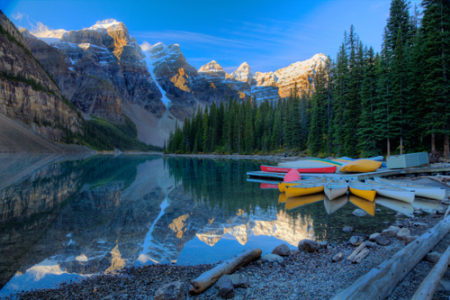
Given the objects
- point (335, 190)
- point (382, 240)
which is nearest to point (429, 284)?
point (382, 240)

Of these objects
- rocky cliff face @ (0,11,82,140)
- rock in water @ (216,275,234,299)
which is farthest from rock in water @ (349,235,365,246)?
rocky cliff face @ (0,11,82,140)

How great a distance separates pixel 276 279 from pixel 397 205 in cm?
1048

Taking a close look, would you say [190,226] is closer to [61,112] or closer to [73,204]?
[73,204]

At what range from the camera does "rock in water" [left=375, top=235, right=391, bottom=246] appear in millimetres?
6768

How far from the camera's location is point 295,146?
57.9 meters

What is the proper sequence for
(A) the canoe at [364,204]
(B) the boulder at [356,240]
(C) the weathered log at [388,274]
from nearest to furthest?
1. (C) the weathered log at [388,274]
2. (B) the boulder at [356,240]
3. (A) the canoe at [364,204]

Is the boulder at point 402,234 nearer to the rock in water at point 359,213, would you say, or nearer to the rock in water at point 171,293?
the rock in water at point 359,213

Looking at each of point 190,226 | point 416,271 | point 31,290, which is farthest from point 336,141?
point 31,290

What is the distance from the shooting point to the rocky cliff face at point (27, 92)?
308 ft

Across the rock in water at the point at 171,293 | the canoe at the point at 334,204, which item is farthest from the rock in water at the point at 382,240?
the rock in water at the point at 171,293

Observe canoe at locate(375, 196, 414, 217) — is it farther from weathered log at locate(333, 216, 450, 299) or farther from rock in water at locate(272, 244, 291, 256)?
rock in water at locate(272, 244, 291, 256)

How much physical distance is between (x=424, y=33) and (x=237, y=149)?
59.1 meters

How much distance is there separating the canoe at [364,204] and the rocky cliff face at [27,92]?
109 meters

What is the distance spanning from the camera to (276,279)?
5.05 meters
